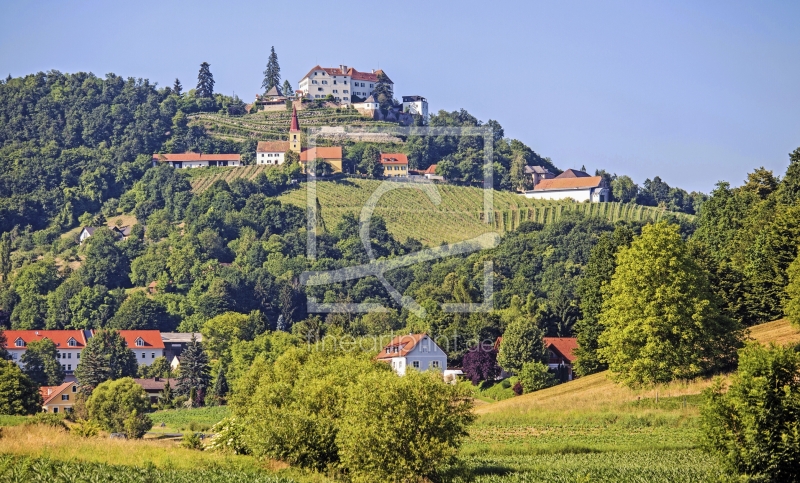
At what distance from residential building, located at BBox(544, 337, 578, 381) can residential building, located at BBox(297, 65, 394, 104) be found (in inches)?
4863

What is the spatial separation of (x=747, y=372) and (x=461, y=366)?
50.0m

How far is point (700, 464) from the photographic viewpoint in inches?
1297

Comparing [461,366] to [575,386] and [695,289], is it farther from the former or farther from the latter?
[695,289]

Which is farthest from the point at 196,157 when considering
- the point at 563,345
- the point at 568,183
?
the point at 563,345

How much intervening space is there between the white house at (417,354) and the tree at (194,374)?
21617 millimetres

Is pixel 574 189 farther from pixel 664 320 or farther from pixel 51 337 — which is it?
pixel 664 320

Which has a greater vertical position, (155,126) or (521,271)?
(155,126)

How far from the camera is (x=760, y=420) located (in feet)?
88.8

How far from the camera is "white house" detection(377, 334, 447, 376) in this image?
74.6m

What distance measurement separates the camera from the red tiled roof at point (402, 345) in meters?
75.1

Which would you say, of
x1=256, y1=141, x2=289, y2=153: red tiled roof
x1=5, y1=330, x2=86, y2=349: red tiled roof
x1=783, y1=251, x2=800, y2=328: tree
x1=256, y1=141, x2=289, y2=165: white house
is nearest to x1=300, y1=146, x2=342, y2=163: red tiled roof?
x1=256, y1=141, x2=289, y2=165: white house

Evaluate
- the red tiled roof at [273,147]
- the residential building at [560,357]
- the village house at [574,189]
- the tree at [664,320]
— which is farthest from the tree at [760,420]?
the red tiled roof at [273,147]

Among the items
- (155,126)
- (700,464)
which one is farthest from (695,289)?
(155,126)

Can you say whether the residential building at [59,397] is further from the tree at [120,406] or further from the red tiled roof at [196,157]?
the red tiled roof at [196,157]
